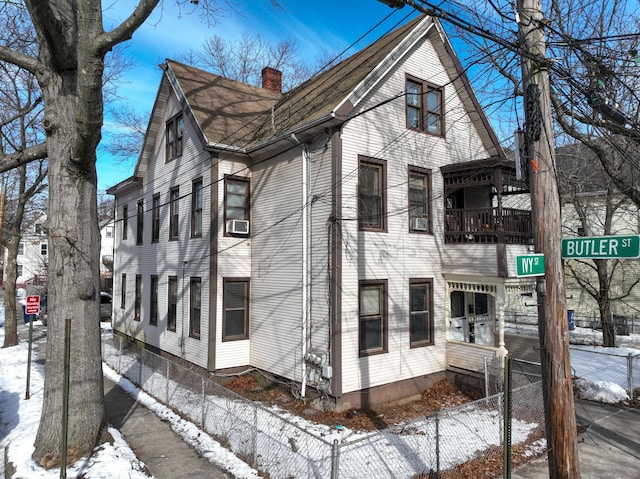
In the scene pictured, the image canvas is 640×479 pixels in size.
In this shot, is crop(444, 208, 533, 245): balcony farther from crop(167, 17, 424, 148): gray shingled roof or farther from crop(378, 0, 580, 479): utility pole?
crop(378, 0, 580, 479): utility pole

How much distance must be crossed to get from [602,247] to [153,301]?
15339 mm

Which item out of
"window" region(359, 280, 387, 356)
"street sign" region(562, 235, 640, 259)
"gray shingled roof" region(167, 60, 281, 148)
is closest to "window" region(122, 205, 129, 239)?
"gray shingled roof" region(167, 60, 281, 148)

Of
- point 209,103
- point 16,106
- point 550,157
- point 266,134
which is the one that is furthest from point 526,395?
point 16,106

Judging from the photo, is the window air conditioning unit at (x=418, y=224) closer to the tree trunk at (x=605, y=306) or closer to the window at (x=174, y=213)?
the window at (x=174, y=213)

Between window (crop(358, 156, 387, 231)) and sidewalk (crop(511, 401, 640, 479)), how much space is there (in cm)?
612

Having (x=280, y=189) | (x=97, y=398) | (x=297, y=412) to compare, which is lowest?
(x=297, y=412)

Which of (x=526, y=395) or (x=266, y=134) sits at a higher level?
(x=266, y=134)

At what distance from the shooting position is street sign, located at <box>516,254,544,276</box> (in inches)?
190

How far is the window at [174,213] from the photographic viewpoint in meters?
15.0

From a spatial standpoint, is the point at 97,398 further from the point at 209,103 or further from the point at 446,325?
the point at 209,103

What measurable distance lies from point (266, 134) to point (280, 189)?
2.23 m

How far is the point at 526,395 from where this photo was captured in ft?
29.3

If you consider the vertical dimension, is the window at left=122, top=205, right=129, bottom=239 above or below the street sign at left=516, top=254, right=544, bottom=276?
above

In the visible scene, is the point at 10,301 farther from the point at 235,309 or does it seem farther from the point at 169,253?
the point at 235,309
